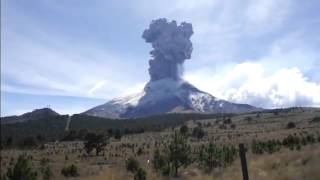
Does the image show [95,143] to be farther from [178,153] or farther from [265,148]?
[178,153]

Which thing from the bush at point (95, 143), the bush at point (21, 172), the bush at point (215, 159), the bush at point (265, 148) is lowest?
the bush at point (21, 172)

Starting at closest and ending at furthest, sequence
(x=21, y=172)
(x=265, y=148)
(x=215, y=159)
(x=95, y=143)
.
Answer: (x=21, y=172), (x=215, y=159), (x=265, y=148), (x=95, y=143)

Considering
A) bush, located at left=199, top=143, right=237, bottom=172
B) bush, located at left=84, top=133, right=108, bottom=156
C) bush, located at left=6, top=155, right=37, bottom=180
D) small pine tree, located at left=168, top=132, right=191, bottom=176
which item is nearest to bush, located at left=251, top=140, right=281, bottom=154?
bush, located at left=199, top=143, right=237, bottom=172

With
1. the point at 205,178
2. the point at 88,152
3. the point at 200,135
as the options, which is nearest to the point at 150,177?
the point at 205,178

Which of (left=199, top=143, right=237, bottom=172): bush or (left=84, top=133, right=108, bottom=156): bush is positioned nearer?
(left=199, top=143, right=237, bottom=172): bush

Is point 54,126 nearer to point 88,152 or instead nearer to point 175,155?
point 88,152

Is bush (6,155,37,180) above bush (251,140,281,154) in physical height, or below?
below

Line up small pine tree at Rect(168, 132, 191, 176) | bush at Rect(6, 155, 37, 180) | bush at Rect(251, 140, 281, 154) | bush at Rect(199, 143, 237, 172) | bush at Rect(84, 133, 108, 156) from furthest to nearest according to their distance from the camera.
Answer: bush at Rect(84, 133, 108, 156), bush at Rect(251, 140, 281, 154), bush at Rect(199, 143, 237, 172), small pine tree at Rect(168, 132, 191, 176), bush at Rect(6, 155, 37, 180)

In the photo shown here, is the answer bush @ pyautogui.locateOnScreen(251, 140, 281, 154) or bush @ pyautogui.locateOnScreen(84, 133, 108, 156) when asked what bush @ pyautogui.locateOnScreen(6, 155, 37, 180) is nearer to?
bush @ pyautogui.locateOnScreen(251, 140, 281, 154)

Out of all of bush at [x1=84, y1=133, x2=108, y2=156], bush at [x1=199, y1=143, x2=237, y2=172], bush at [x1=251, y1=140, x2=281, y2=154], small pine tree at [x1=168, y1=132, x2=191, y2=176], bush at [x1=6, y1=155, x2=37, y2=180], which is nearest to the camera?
bush at [x1=6, y1=155, x2=37, y2=180]

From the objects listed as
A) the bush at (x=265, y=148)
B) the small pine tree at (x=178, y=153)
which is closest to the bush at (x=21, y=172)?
the small pine tree at (x=178, y=153)

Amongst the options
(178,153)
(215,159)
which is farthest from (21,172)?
(215,159)

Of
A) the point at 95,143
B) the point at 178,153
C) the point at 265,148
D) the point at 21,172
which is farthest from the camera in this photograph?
the point at 95,143

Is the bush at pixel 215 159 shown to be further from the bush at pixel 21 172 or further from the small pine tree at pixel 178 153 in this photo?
the bush at pixel 21 172
